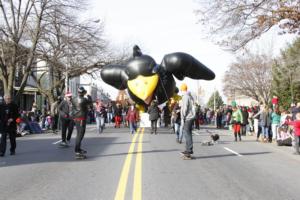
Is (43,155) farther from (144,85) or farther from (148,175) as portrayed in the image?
(148,175)

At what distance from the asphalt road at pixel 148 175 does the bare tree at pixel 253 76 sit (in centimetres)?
4816

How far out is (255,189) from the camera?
7.88m

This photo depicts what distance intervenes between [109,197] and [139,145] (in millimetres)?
8368

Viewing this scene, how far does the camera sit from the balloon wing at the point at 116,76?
1535cm

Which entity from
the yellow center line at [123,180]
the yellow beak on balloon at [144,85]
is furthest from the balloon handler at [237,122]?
the yellow center line at [123,180]

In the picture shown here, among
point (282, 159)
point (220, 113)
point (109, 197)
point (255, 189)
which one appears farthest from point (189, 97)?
point (220, 113)

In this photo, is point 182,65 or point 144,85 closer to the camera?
point 144,85

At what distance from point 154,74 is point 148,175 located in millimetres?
5832

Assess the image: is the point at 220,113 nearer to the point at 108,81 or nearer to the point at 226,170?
the point at 108,81

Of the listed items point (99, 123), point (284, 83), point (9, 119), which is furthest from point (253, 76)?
point (9, 119)

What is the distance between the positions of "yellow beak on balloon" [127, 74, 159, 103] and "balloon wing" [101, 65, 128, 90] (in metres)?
0.57

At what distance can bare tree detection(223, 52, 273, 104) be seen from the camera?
201 ft

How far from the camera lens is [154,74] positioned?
47.5 ft

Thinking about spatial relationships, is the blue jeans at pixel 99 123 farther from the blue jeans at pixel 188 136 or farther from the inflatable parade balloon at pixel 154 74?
the blue jeans at pixel 188 136
